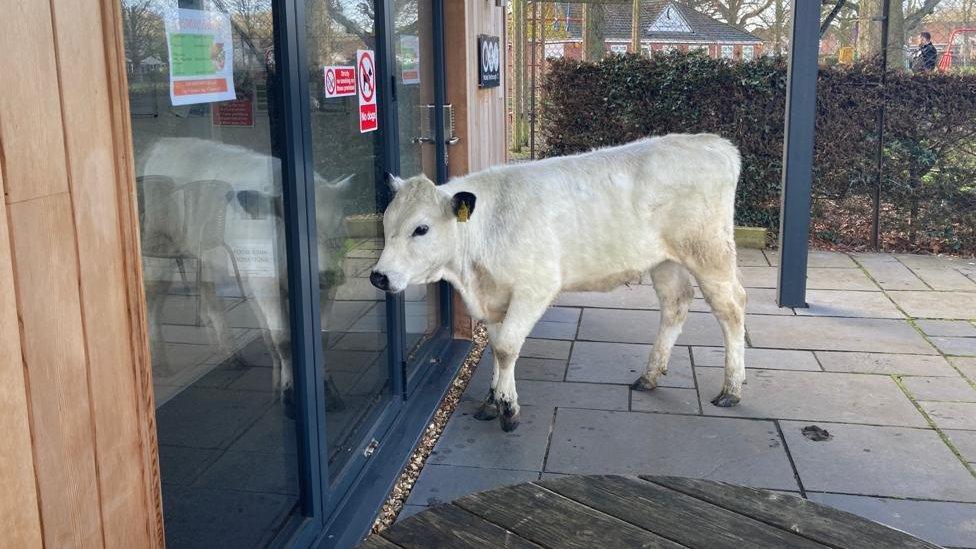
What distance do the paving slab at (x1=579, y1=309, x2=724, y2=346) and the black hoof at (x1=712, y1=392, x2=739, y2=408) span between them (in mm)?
1072

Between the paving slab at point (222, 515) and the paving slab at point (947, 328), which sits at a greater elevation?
the paving slab at point (222, 515)

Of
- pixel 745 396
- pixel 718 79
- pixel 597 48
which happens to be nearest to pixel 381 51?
pixel 745 396

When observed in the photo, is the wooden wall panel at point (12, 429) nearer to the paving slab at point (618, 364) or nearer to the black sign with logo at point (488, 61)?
the paving slab at point (618, 364)

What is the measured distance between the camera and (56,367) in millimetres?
1550

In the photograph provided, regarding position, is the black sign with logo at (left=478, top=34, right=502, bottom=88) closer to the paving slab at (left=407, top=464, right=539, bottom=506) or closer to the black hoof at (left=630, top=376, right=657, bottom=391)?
the black hoof at (left=630, top=376, right=657, bottom=391)

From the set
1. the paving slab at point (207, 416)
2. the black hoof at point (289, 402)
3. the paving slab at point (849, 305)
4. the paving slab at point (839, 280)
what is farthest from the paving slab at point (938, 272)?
the paving slab at point (207, 416)

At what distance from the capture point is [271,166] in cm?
289

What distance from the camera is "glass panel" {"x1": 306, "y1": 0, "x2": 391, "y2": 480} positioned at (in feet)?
11.1

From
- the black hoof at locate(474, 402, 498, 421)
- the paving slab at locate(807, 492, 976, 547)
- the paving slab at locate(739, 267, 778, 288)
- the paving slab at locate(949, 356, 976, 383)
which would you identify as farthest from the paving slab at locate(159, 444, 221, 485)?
the paving slab at locate(739, 267, 778, 288)

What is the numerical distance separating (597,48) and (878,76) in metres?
7.34

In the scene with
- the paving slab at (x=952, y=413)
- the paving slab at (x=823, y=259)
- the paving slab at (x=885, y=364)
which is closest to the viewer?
the paving slab at (x=952, y=413)

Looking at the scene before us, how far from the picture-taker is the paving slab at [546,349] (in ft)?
18.8

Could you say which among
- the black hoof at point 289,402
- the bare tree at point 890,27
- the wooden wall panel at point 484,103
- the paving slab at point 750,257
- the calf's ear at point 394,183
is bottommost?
the paving slab at point 750,257

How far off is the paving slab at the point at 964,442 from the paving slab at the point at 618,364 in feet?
4.38
